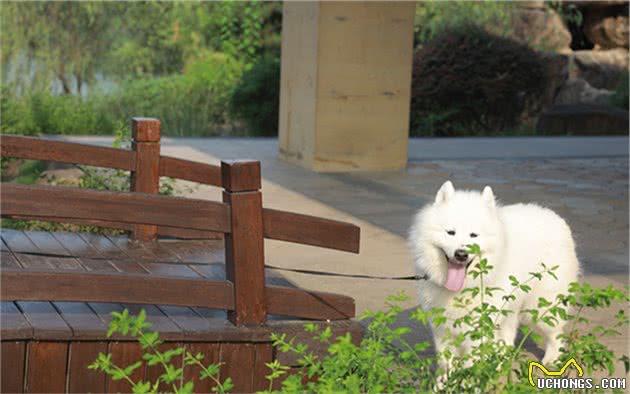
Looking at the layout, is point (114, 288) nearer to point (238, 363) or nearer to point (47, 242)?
point (238, 363)

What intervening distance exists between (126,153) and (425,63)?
13485 mm

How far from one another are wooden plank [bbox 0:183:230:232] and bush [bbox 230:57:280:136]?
13795mm

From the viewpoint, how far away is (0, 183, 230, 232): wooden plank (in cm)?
500

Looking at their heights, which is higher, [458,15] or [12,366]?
[458,15]

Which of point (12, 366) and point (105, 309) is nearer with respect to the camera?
point (12, 366)

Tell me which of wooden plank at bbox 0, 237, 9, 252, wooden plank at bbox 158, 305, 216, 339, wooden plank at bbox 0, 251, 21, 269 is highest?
wooden plank at bbox 0, 237, 9, 252

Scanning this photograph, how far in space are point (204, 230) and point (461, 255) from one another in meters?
1.27

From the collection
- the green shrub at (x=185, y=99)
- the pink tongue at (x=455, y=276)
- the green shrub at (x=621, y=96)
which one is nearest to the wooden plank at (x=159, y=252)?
the pink tongue at (x=455, y=276)

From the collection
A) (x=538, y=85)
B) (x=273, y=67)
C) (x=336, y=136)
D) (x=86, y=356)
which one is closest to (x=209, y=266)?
(x=86, y=356)

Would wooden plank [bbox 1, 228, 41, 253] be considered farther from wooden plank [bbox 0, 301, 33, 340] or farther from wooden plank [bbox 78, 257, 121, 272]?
wooden plank [bbox 0, 301, 33, 340]

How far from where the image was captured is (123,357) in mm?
5133

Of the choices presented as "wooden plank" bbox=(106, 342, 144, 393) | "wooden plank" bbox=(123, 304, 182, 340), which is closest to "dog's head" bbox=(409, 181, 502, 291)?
"wooden plank" bbox=(123, 304, 182, 340)

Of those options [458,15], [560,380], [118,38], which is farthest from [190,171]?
[458,15]

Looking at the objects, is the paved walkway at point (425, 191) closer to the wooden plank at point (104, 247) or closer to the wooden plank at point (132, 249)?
the wooden plank at point (132, 249)
